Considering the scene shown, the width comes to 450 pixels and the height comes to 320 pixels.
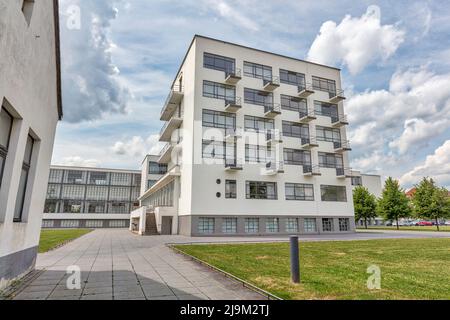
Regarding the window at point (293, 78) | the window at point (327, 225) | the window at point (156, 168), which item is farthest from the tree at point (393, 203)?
the window at point (156, 168)

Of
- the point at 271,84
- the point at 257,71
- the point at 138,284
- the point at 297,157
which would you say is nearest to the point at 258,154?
the point at 297,157

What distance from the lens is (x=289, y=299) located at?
18.3 ft

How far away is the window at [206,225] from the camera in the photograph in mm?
27703

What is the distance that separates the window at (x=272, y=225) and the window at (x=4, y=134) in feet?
89.7

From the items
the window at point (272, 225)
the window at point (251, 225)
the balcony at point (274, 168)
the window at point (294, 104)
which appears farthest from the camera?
the window at point (294, 104)

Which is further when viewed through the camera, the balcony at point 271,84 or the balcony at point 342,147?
the balcony at point 342,147

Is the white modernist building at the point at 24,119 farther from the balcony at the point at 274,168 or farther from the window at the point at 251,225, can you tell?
the balcony at the point at 274,168

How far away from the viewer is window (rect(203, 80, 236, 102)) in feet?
102

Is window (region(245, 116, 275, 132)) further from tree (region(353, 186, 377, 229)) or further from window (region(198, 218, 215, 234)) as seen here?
tree (region(353, 186, 377, 229))

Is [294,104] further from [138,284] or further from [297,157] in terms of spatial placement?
[138,284]

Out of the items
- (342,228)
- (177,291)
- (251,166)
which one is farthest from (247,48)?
(177,291)

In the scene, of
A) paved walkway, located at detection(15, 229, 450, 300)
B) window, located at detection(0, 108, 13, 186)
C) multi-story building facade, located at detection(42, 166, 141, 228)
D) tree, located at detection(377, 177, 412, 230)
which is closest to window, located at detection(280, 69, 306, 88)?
tree, located at detection(377, 177, 412, 230)

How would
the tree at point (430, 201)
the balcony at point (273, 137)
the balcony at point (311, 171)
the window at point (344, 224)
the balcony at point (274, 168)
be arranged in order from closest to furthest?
the balcony at point (274, 168) → the balcony at point (273, 137) → the balcony at point (311, 171) → the window at point (344, 224) → the tree at point (430, 201)
